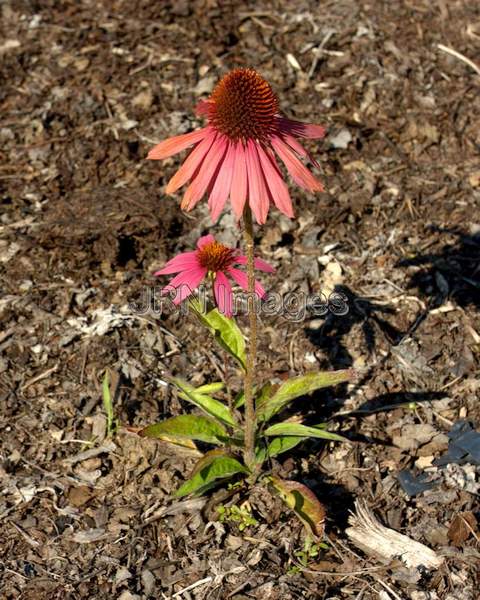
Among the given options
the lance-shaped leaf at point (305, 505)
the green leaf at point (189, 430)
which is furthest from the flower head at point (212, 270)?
the lance-shaped leaf at point (305, 505)

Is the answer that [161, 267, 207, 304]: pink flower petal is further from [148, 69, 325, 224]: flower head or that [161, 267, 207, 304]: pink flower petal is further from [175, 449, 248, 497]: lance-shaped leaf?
[175, 449, 248, 497]: lance-shaped leaf

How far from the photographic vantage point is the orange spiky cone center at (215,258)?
327 cm

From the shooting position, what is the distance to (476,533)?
10.8 feet

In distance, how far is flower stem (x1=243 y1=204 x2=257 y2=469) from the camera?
8.85 feet

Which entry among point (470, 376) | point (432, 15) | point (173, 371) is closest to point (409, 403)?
point (470, 376)

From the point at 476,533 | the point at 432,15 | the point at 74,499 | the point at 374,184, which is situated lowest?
the point at 74,499

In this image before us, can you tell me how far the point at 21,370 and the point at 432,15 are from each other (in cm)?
416

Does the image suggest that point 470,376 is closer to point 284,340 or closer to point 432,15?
point 284,340

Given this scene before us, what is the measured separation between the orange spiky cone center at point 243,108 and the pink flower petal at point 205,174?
73 millimetres

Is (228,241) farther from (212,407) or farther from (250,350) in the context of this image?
(250,350)

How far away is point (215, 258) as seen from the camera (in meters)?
3.27

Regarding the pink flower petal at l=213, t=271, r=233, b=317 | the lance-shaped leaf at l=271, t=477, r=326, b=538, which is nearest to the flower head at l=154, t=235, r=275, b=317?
the pink flower petal at l=213, t=271, r=233, b=317

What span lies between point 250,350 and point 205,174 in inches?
27.9

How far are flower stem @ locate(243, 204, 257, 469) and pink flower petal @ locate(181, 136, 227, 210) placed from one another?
16 cm
